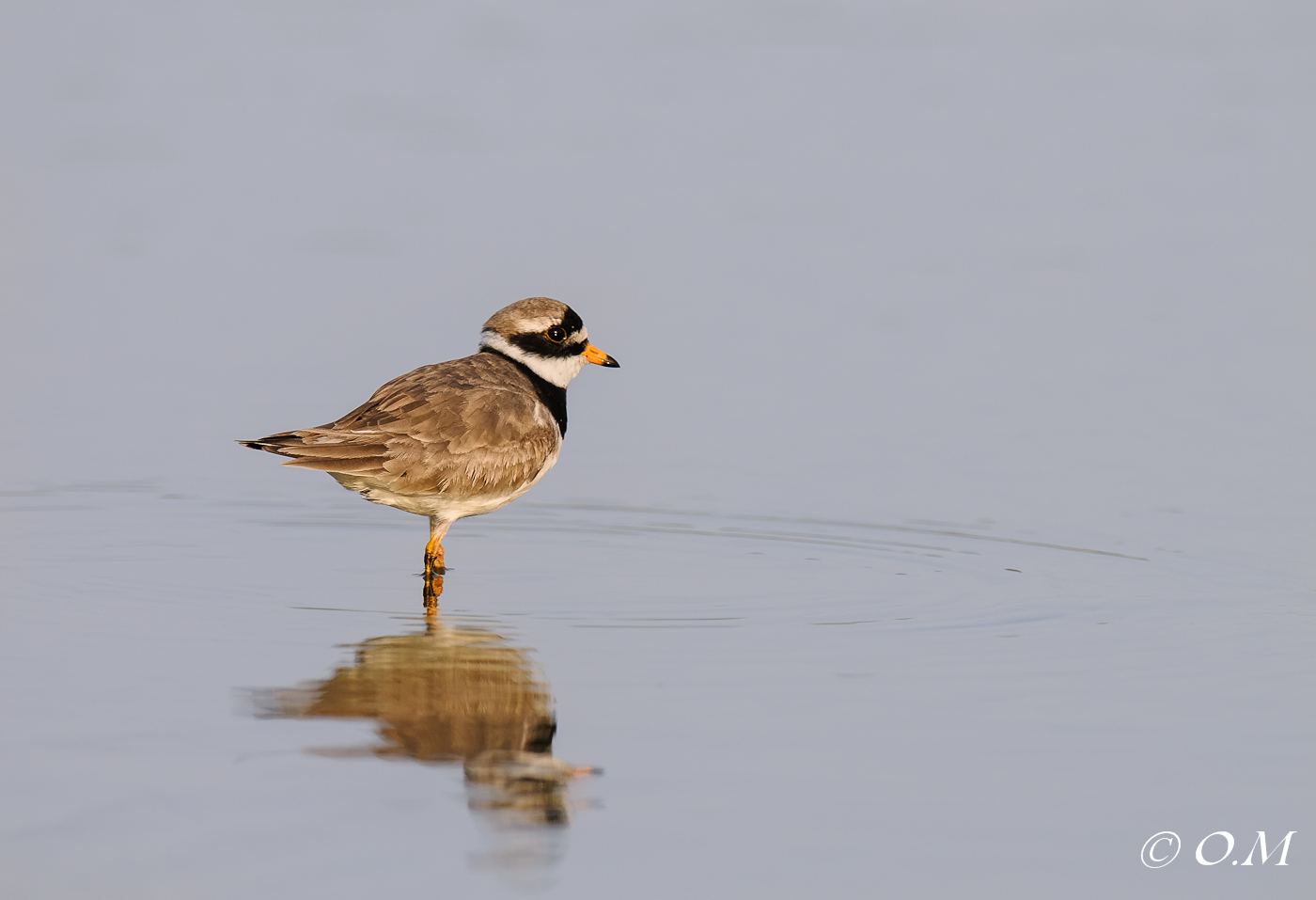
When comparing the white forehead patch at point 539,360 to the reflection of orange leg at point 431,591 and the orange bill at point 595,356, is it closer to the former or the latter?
the orange bill at point 595,356

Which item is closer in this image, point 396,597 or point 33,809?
point 33,809

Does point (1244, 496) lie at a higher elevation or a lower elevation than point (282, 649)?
higher

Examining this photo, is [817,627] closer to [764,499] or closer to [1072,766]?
[1072,766]

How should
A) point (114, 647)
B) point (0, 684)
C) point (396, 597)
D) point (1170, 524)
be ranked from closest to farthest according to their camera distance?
point (0, 684) → point (114, 647) → point (396, 597) → point (1170, 524)

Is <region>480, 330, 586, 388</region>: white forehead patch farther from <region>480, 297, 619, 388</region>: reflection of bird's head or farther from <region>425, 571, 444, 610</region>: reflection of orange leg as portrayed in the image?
<region>425, 571, 444, 610</region>: reflection of orange leg

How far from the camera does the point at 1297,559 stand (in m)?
12.3

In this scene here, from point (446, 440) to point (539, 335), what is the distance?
1.69 metres

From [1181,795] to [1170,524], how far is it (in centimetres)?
610

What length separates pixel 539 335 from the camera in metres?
13.3

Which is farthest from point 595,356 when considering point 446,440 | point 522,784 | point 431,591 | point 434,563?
point 522,784

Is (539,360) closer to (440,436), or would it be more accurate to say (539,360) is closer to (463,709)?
(440,436)

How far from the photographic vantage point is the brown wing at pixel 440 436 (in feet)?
37.9

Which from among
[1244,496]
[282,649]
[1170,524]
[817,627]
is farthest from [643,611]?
[1244,496]

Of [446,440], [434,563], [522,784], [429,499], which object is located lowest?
[522,784]
